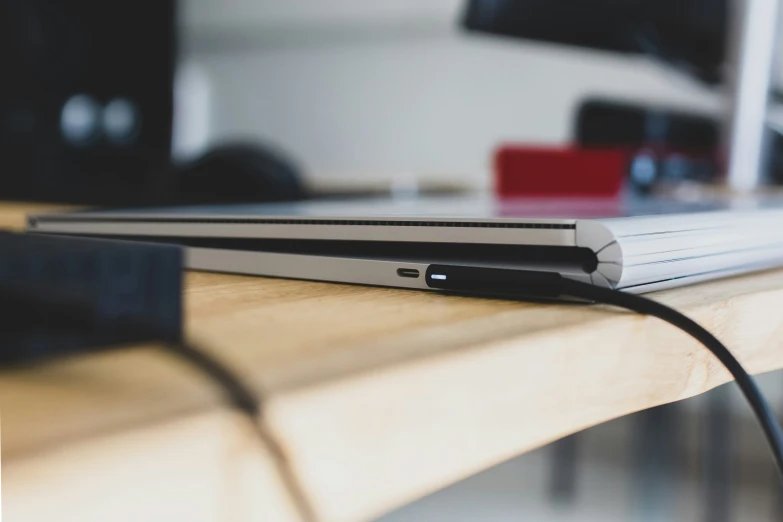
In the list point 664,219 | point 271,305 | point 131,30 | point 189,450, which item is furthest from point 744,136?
point 131,30

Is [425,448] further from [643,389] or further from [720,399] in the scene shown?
[720,399]

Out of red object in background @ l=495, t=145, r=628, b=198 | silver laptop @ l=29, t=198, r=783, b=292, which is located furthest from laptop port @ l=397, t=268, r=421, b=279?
red object in background @ l=495, t=145, r=628, b=198

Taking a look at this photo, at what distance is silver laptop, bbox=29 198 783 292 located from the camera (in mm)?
281

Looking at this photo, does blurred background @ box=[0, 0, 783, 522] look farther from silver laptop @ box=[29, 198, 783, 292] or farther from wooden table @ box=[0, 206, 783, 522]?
wooden table @ box=[0, 206, 783, 522]

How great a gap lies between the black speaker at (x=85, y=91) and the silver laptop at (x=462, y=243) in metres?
1.56

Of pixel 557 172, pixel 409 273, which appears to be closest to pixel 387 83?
pixel 557 172

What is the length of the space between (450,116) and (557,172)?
164cm

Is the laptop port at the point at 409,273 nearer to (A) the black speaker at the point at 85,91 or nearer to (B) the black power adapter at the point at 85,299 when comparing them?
(B) the black power adapter at the point at 85,299

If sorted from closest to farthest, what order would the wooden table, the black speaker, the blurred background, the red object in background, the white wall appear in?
the wooden table < the red object in background < the blurred background < the black speaker < the white wall

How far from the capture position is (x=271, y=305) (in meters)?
0.26

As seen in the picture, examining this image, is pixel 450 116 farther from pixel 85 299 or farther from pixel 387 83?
pixel 85 299

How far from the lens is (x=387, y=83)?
2.55 m

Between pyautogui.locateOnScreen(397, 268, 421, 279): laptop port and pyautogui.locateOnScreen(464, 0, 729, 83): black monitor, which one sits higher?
pyautogui.locateOnScreen(464, 0, 729, 83): black monitor

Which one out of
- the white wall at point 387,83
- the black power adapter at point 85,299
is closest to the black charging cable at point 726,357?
the black power adapter at point 85,299
